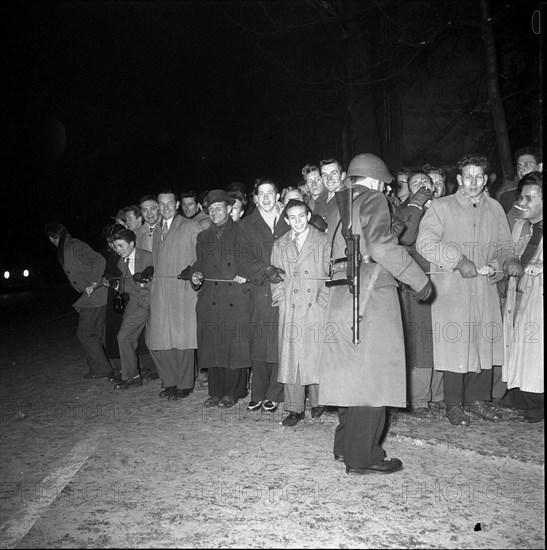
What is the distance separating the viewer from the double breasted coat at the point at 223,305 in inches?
254

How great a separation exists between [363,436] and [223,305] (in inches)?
101

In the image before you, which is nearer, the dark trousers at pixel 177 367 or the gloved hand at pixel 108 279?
the dark trousers at pixel 177 367

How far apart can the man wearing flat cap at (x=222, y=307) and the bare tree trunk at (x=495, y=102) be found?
5.34 m

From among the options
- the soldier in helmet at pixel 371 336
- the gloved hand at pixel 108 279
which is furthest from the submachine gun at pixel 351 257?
the gloved hand at pixel 108 279

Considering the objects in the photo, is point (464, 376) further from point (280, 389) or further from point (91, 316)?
point (91, 316)

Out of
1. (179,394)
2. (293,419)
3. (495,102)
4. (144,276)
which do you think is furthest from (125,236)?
(495,102)

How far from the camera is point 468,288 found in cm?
565

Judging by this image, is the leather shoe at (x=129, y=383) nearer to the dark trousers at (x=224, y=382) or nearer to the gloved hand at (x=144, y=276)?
the gloved hand at (x=144, y=276)

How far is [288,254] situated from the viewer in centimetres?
591

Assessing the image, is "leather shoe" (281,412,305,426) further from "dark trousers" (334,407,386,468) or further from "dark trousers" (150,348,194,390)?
"dark trousers" (150,348,194,390)

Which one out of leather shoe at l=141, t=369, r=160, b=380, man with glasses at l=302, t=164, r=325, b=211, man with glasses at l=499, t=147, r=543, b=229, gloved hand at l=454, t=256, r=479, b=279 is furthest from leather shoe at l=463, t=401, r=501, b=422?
leather shoe at l=141, t=369, r=160, b=380

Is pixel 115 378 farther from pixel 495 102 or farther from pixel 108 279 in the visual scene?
pixel 495 102

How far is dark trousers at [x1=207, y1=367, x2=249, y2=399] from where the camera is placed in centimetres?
658

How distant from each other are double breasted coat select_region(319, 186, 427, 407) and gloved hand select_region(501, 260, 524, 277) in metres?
1.46
